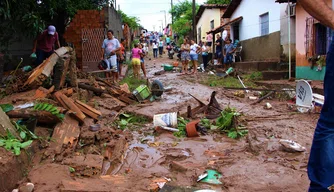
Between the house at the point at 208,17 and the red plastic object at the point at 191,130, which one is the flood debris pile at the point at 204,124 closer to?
the red plastic object at the point at 191,130

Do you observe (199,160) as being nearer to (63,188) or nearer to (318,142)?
(63,188)

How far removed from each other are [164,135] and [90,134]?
4.57ft

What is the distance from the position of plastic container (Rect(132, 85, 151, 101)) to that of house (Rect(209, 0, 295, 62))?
24.2 feet

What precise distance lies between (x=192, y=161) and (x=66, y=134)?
1.81 metres

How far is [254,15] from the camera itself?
55.6 ft

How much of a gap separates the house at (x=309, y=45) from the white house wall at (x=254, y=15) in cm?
211

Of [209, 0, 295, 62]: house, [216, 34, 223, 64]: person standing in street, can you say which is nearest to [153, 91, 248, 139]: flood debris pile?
[209, 0, 295, 62]: house

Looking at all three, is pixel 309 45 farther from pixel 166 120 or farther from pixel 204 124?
pixel 166 120

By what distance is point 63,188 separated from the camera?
10.3 ft

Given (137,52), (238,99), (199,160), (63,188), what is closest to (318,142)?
(63,188)

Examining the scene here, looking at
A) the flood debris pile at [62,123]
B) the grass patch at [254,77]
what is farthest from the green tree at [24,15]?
the grass patch at [254,77]

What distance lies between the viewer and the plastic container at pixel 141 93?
27.3 ft

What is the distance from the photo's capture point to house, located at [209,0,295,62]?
1374 cm

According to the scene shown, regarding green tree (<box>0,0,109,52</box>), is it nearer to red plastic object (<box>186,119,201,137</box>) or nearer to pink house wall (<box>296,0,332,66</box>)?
red plastic object (<box>186,119,201,137</box>)
